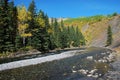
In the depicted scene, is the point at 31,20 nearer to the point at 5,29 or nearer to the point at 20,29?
the point at 20,29

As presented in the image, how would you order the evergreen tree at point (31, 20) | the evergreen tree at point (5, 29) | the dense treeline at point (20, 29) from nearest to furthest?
the evergreen tree at point (5, 29) → the dense treeline at point (20, 29) → the evergreen tree at point (31, 20)

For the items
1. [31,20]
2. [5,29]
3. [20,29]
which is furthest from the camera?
[31,20]

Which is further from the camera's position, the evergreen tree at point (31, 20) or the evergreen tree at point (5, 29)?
the evergreen tree at point (31, 20)

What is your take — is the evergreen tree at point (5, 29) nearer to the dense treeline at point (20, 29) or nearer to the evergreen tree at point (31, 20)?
the dense treeline at point (20, 29)

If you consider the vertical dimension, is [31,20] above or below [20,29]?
above

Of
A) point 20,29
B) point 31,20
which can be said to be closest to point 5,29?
point 20,29

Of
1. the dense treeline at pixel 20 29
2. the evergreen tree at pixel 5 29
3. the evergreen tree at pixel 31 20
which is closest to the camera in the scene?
the evergreen tree at pixel 5 29

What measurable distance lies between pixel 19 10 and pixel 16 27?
5.42m

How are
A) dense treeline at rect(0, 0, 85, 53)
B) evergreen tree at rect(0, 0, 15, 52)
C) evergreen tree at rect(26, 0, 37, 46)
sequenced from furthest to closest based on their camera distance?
evergreen tree at rect(26, 0, 37, 46) → dense treeline at rect(0, 0, 85, 53) → evergreen tree at rect(0, 0, 15, 52)

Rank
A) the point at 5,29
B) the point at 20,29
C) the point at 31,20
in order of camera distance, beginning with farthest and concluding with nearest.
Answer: the point at 31,20 → the point at 20,29 → the point at 5,29

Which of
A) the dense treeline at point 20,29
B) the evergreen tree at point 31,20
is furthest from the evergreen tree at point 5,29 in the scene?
the evergreen tree at point 31,20

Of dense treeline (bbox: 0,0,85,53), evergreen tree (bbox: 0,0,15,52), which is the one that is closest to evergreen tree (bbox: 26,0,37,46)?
dense treeline (bbox: 0,0,85,53)

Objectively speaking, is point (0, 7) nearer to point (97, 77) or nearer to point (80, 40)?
point (97, 77)

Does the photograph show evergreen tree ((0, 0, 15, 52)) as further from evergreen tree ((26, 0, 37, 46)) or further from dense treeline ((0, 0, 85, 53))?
evergreen tree ((26, 0, 37, 46))
